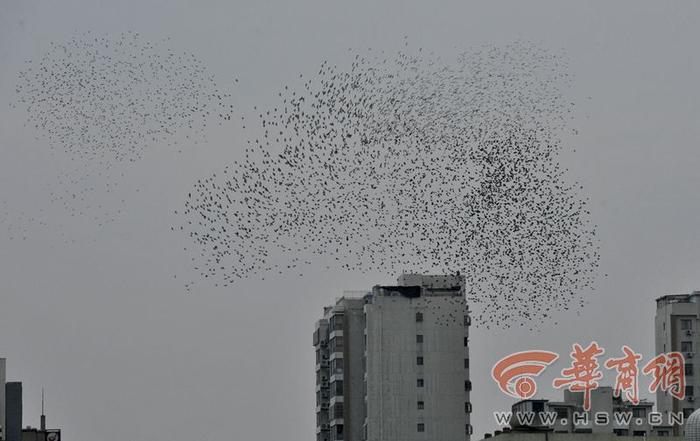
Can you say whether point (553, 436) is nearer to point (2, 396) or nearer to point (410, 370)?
point (410, 370)

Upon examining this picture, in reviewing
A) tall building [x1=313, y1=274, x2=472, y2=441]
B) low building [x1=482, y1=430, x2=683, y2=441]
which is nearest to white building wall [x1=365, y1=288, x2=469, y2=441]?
tall building [x1=313, y1=274, x2=472, y2=441]

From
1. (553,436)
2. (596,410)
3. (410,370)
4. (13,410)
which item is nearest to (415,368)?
(410,370)

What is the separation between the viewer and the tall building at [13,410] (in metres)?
183

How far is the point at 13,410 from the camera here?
602 feet

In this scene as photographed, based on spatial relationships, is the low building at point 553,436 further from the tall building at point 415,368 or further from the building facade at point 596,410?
the tall building at point 415,368

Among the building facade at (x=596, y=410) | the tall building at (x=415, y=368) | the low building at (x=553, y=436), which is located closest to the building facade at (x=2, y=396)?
the tall building at (x=415, y=368)

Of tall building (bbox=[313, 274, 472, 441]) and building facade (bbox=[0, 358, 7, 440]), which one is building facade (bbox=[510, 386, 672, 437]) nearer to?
tall building (bbox=[313, 274, 472, 441])

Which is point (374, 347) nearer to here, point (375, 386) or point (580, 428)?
point (375, 386)

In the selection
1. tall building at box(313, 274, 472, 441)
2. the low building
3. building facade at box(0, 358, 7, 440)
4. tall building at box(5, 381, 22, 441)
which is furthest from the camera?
tall building at box(313, 274, 472, 441)

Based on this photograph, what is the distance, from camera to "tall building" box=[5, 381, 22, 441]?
18288cm

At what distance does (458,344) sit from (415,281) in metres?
7.76

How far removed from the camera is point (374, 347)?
625ft

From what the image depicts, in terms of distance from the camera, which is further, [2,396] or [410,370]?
[410,370]

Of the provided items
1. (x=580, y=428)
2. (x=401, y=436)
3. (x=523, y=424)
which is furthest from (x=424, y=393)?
(x=523, y=424)
